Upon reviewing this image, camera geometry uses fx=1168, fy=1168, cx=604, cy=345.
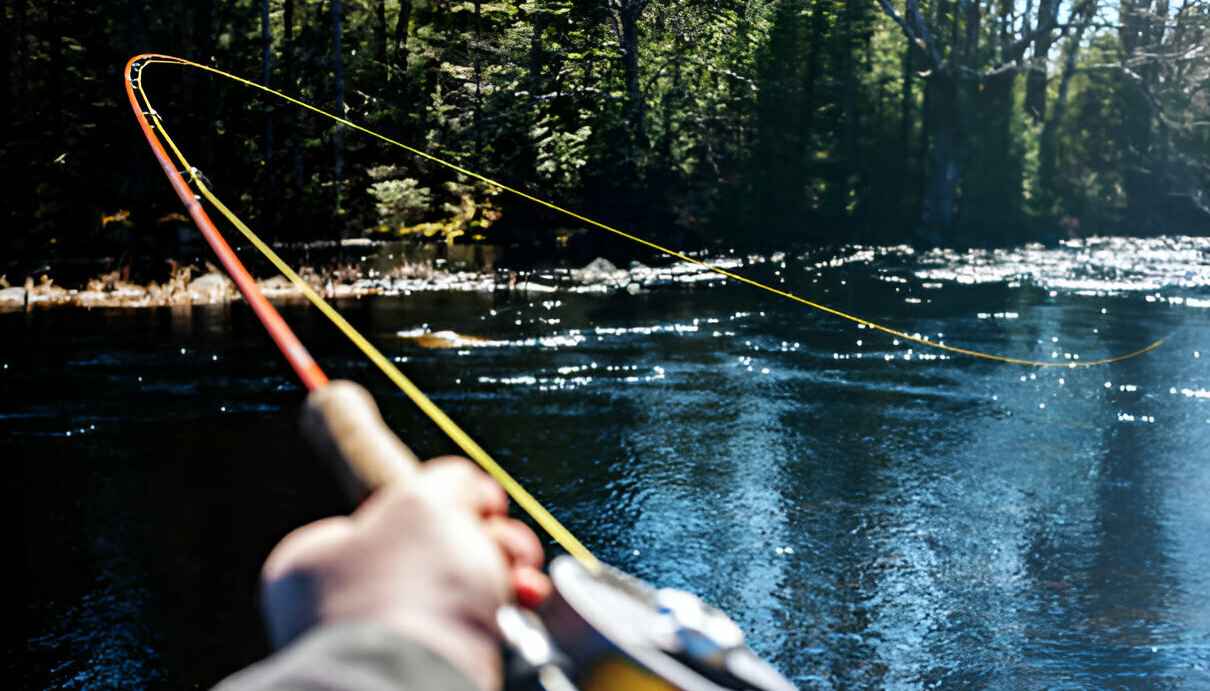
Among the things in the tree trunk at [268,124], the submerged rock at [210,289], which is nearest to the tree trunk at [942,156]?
the tree trunk at [268,124]

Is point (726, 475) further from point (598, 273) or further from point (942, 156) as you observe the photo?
point (942, 156)

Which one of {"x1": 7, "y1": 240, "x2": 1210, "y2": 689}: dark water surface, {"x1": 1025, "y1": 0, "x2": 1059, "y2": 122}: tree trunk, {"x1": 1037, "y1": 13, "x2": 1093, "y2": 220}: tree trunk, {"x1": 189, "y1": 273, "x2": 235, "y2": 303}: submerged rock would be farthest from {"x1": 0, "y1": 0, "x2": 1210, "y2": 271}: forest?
{"x1": 7, "y1": 240, "x2": 1210, "y2": 689}: dark water surface

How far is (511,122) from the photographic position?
3425 centimetres

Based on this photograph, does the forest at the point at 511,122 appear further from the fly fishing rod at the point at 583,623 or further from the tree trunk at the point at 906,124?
the fly fishing rod at the point at 583,623

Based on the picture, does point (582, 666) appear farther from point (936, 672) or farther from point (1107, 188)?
point (1107, 188)

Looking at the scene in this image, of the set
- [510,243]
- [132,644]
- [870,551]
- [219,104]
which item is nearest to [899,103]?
[510,243]

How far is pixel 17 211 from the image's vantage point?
24.8 meters

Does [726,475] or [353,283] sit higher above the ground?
[353,283]

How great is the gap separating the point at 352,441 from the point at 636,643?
60 cm

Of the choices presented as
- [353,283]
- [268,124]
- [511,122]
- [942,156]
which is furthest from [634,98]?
[942,156]

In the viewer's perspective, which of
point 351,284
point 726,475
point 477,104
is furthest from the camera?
point 477,104

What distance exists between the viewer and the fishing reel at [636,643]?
150cm

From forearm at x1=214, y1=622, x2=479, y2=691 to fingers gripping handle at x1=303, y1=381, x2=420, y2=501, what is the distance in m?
0.25

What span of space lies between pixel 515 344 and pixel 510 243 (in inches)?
578
